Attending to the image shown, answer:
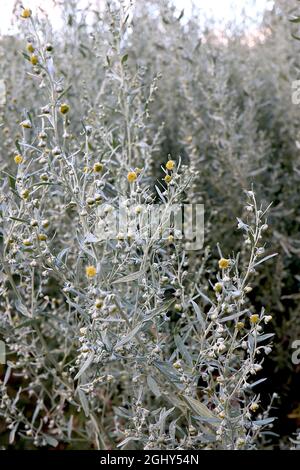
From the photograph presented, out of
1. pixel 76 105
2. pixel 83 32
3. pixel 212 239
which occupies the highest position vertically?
pixel 83 32

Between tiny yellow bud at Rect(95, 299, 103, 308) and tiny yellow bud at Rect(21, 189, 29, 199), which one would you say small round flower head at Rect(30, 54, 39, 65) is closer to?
tiny yellow bud at Rect(21, 189, 29, 199)

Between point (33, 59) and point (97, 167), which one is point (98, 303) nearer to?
point (97, 167)

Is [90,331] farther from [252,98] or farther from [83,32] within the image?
[83,32]

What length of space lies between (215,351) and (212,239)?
5.51 feet

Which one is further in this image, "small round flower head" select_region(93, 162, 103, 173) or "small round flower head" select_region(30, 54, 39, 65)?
"small round flower head" select_region(30, 54, 39, 65)

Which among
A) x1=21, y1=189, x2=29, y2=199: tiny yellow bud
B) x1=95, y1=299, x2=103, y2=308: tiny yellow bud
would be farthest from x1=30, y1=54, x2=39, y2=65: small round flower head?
x1=95, y1=299, x2=103, y2=308: tiny yellow bud

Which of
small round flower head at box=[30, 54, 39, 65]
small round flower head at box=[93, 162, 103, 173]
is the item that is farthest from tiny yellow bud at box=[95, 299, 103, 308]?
small round flower head at box=[30, 54, 39, 65]

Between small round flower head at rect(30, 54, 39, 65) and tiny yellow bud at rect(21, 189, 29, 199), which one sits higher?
small round flower head at rect(30, 54, 39, 65)

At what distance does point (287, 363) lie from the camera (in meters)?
2.91

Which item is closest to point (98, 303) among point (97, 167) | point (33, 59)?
point (97, 167)

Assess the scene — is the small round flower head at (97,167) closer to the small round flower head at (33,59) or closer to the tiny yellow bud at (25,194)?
the tiny yellow bud at (25,194)

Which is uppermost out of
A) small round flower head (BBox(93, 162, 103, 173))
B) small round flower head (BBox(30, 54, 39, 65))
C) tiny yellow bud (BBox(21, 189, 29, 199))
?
small round flower head (BBox(30, 54, 39, 65))

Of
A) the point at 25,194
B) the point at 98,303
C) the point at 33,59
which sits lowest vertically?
the point at 98,303
